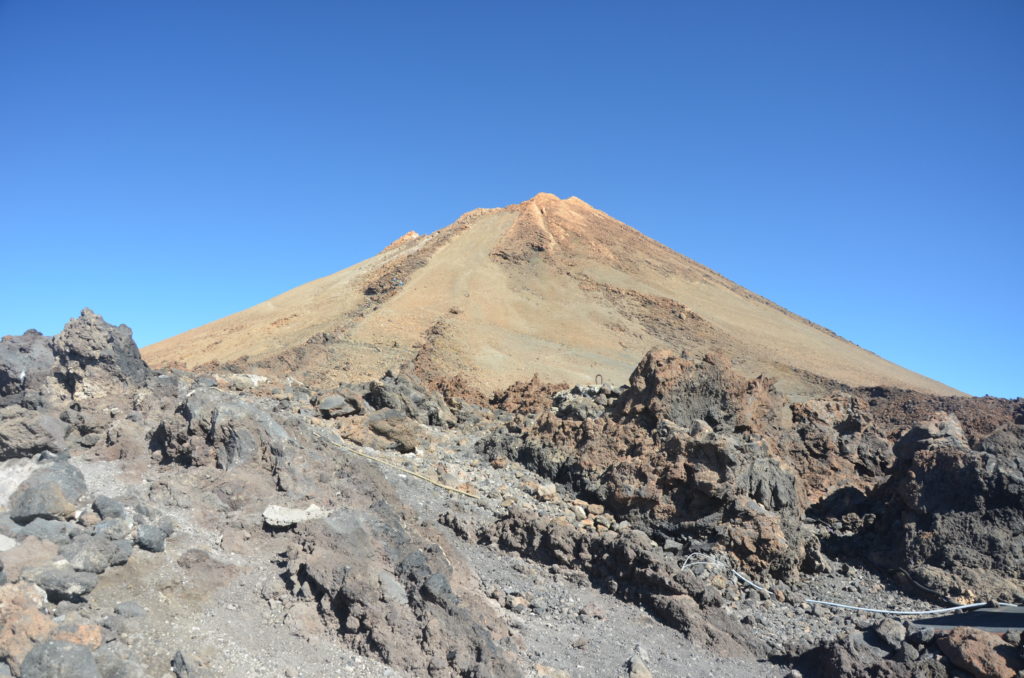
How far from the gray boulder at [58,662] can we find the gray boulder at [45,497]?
6.88 feet

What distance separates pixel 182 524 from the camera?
6.16 metres

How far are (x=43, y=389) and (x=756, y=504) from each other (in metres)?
9.52

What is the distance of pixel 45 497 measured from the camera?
5.69 metres

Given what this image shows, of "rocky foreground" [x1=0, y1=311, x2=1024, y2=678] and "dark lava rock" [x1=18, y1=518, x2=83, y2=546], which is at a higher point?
"rocky foreground" [x1=0, y1=311, x2=1024, y2=678]

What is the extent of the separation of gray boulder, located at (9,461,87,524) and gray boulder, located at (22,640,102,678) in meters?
2.10

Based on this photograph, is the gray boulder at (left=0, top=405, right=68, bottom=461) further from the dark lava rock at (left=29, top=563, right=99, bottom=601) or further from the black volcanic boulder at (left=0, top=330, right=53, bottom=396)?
the dark lava rock at (left=29, top=563, right=99, bottom=601)

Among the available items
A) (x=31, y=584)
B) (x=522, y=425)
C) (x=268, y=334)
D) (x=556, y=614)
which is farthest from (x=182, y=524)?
(x=268, y=334)

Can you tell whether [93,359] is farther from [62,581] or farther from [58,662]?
[58,662]

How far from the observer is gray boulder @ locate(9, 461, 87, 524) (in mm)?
5570

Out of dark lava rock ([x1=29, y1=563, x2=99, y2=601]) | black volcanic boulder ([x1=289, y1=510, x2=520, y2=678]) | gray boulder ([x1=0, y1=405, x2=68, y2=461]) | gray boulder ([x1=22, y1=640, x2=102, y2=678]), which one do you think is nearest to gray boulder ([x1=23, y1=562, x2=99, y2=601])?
dark lava rock ([x1=29, y1=563, x2=99, y2=601])

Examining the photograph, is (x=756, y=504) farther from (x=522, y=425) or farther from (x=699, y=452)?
(x=522, y=425)

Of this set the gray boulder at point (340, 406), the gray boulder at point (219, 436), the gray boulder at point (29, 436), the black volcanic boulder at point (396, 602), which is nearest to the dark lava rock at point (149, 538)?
the black volcanic boulder at point (396, 602)

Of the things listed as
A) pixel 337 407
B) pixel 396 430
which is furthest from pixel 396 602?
pixel 337 407

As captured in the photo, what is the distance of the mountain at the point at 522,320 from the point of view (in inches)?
936
